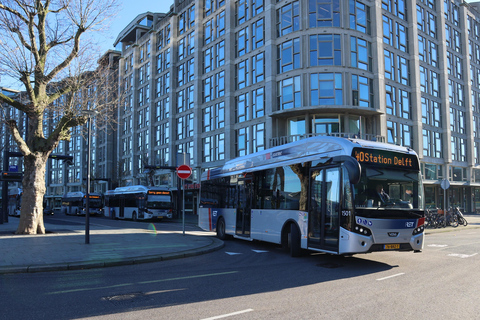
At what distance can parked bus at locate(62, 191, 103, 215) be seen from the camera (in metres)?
50.0

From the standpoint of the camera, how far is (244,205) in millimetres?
14375

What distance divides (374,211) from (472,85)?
45429mm

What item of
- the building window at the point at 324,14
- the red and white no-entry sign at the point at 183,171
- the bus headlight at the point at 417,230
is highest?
the building window at the point at 324,14

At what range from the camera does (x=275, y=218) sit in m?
12.2

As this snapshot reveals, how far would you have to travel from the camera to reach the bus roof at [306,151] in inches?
379

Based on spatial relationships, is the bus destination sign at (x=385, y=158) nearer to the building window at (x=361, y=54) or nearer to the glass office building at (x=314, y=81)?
the glass office building at (x=314, y=81)

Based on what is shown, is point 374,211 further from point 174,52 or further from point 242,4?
point 174,52

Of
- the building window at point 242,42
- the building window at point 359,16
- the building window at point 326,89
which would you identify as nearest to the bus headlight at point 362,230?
the building window at point 326,89

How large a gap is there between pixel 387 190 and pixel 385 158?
32.9 inches

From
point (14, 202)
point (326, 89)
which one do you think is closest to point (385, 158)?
point (326, 89)

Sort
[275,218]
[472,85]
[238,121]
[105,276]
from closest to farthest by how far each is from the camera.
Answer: [105,276] < [275,218] < [238,121] < [472,85]

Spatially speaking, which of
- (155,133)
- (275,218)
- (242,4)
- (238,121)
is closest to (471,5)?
(242,4)

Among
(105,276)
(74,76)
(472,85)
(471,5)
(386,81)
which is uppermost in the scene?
(471,5)

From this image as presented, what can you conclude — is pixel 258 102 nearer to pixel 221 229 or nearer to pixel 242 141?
pixel 242 141
